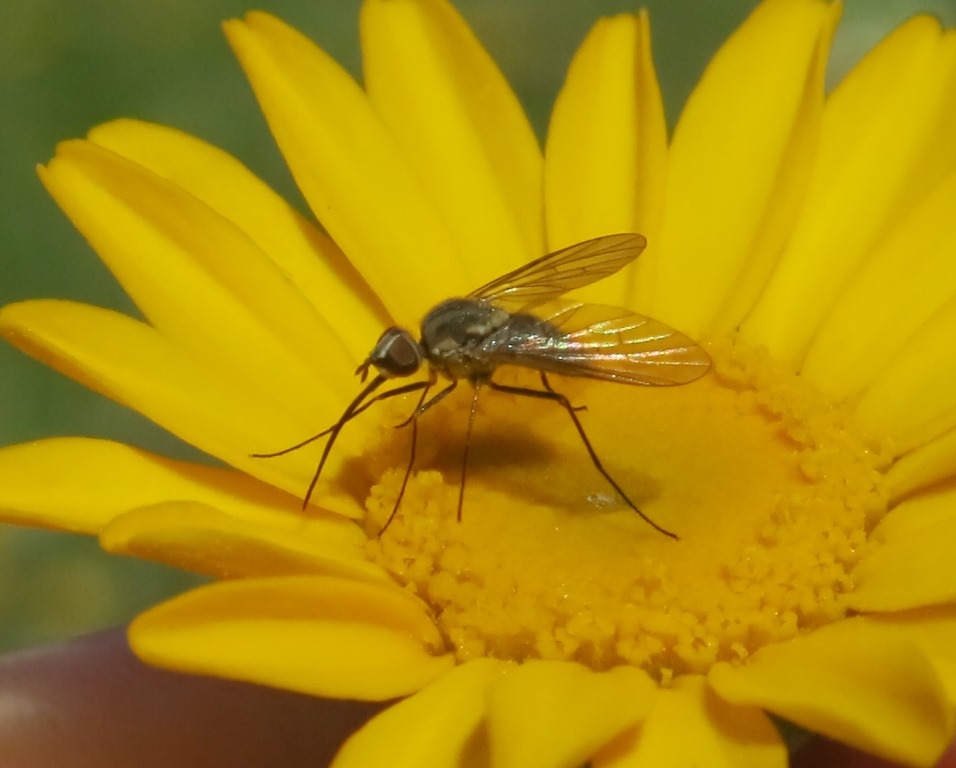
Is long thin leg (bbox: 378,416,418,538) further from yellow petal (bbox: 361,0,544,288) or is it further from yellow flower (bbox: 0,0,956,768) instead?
yellow petal (bbox: 361,0,544,288)

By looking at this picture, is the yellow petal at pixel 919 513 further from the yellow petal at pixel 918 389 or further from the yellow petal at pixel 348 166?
the yellow petal at pixel 348 166

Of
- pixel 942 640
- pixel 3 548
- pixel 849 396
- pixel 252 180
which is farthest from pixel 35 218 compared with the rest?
pixel 942 640

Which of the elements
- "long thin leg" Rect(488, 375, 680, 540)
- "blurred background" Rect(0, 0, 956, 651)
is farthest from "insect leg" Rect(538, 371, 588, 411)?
"blurred background" Rect(0, 0, 956, 651)

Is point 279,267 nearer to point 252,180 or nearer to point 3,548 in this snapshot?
point 252,180

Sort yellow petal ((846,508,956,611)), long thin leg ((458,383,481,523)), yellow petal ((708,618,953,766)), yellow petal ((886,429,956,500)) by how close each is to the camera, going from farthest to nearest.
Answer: long thin leg ((458,383,481,523)), yellow petal ((886,429,956,500)), yellow petal ((846,508,956,611)), yellow petal ((708,618,953,766))

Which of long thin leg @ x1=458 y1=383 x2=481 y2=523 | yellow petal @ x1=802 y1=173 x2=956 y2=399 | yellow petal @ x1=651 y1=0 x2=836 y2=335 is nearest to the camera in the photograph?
long thin leg @ x1=458 y1=383 x2=481 y2=523

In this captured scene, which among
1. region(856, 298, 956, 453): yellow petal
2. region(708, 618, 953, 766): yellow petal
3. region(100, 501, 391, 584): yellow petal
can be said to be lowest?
region(708, 618, 953, 766): yellow petal

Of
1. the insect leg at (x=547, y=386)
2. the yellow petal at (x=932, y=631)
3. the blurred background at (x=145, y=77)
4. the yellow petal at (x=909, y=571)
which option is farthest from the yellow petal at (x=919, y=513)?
the blurred background at (x=145, y=77)
